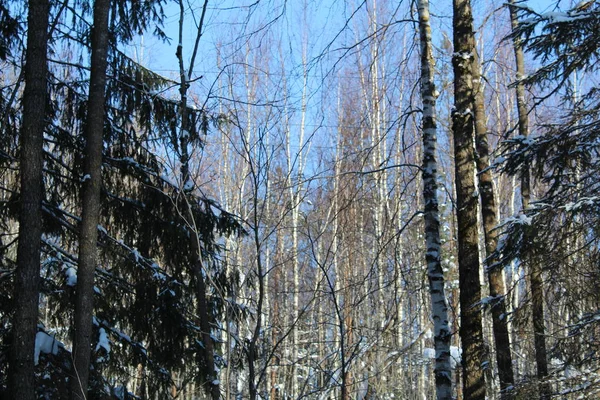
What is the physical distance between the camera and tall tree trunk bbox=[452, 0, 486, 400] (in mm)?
4742

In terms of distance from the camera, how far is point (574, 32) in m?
4.74

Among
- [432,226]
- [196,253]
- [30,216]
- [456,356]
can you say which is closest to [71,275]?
[30,216]

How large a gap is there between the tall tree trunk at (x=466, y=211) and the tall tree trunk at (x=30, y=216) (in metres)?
3.82

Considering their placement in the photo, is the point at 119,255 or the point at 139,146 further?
the point at 139,146

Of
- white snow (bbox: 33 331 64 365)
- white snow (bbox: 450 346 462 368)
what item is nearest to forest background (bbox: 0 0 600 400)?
white snow (bbox: 33 331 64 365)

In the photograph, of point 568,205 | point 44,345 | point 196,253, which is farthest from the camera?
point 196,253

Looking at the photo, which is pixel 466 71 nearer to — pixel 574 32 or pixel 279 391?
pixel 574 32

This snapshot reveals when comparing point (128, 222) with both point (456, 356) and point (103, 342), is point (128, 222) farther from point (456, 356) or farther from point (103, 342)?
point (456, 356)

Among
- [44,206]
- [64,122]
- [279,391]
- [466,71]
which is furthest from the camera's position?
[279,391]

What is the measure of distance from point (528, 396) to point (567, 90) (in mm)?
3074

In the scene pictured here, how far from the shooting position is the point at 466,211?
16.1ft

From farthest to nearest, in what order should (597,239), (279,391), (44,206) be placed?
(279,391) → (44,206) → (597,239)

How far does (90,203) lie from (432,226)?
3.37m

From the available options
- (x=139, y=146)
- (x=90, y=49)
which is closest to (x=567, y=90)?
(x=139, y=146)
